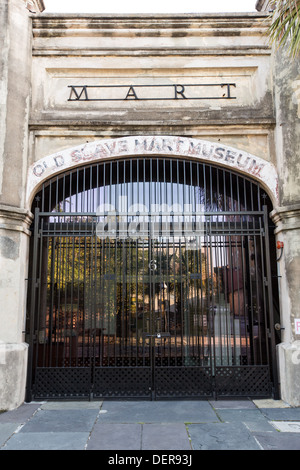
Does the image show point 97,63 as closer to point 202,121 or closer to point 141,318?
point 202,121

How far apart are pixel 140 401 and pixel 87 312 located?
70.6 inches

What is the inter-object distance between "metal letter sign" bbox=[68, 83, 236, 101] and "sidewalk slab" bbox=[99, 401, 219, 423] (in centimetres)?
547

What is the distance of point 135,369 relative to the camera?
641cm

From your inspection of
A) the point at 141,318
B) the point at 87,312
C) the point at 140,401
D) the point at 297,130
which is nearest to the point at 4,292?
the point at 87,312

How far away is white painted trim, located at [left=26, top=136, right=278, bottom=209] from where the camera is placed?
6.80m

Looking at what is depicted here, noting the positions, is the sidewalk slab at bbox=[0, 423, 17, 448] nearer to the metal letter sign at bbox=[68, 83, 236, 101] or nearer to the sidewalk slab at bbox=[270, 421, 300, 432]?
the sidewalk slab at bbox=[270, 421, 300, 432]

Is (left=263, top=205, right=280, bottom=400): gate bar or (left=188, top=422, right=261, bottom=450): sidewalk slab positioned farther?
(left=263, top=205, right=280, bottom=400): gate bar

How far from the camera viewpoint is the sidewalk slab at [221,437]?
4.28 meters

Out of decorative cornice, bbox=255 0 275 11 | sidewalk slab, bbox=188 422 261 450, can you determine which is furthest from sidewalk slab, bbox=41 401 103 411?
decorative cornice, bbox=255 0 275 11

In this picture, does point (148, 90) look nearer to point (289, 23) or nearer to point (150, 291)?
point (289, 23)

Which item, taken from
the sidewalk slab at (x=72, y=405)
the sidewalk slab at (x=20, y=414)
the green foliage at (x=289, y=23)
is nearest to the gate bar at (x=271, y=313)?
the green foliage at (x=289, y=23)

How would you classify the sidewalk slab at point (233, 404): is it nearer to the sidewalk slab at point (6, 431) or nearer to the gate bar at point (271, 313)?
the gate bar at point (271, 313)

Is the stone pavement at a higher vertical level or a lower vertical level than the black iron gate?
lower
